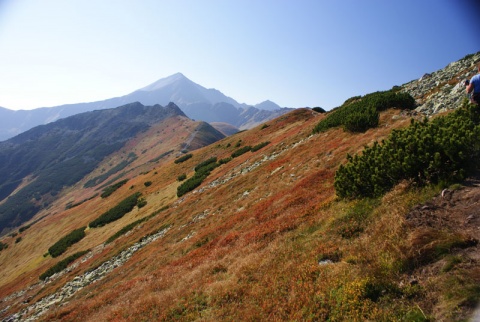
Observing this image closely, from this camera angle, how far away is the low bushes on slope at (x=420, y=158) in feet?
28.7

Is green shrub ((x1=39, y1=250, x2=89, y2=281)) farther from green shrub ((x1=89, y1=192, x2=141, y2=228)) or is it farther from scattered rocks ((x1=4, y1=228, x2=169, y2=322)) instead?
green shrub ((x1=89, y1=192, x2=141, y2=228))

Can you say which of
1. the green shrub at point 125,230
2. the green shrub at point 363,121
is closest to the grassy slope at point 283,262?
the green shrub at point 363,121

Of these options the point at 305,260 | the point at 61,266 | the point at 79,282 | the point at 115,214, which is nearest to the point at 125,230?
the point at 61,266

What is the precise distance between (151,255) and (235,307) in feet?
44.5

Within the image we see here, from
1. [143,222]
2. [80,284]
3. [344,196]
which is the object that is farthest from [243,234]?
[143,222]

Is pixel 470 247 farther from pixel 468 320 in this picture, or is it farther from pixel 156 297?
pixel 156 297

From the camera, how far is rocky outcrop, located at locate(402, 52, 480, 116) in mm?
17906

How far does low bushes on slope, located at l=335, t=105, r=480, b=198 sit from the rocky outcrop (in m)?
8.33

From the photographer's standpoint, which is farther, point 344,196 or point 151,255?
point 151,255

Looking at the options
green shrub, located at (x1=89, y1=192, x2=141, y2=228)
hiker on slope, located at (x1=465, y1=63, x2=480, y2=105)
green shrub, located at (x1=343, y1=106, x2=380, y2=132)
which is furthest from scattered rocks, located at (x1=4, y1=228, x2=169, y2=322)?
hiker on slope, located at (x1=465, y1=63, x2=480, y2=105)

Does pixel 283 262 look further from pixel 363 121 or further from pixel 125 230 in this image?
pixel 125 230

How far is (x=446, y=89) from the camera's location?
71.4 feet

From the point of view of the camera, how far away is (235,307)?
27.7ft

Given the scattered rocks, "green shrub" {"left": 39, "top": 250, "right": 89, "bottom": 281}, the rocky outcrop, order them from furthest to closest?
"green shrub" {"left": 39, "top": 250, "right": 89, "bottom": 281}
the scattered rocks
the rocky outcrop
